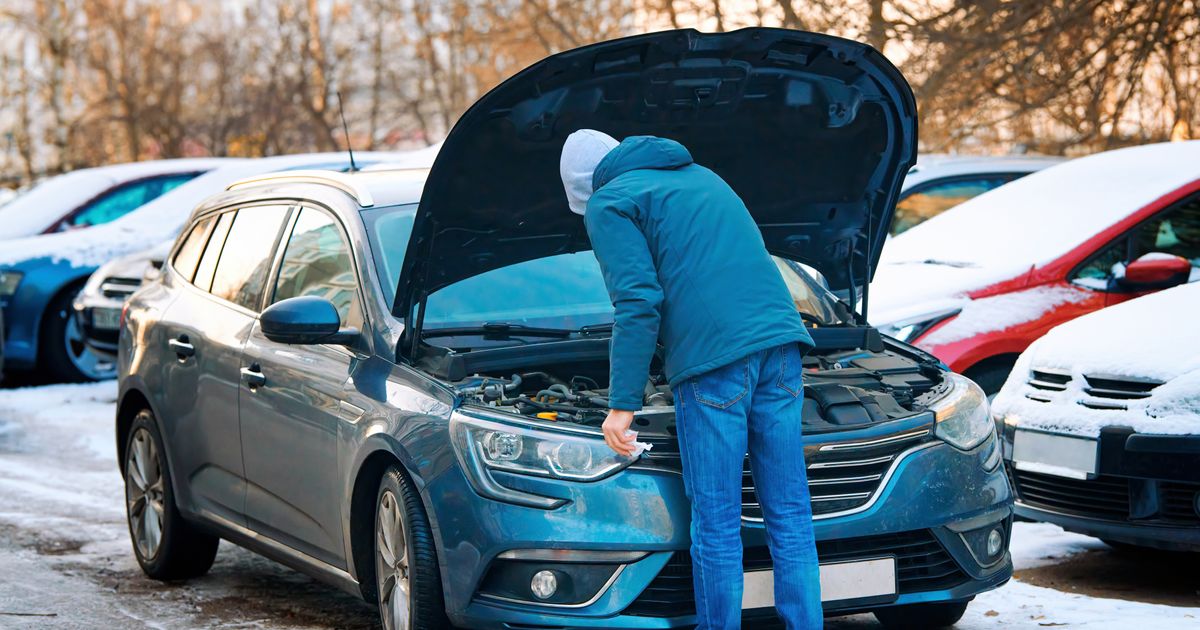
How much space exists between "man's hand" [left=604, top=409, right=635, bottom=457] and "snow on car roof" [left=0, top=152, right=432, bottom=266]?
29.3 ft

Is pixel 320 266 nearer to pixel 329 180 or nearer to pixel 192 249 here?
pixel 329 180

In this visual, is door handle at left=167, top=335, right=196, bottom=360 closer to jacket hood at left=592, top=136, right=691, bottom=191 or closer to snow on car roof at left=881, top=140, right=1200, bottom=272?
jacket hood at left=592, top=136, right=691, bottom=191

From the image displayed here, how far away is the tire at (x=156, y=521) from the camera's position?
246 inches

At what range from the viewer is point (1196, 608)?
5320 millimetres

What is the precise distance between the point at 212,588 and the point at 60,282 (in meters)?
7.14

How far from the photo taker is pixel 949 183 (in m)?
10.8

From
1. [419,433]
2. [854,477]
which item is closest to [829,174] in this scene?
[854,477]

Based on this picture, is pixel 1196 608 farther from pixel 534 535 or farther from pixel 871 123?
pixel 534 535

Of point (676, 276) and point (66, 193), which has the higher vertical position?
point (676, 276)

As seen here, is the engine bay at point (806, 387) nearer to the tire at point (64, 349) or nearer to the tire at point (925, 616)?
the tire at point (925, 616)

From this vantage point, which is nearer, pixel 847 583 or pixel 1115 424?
pixel 847 583

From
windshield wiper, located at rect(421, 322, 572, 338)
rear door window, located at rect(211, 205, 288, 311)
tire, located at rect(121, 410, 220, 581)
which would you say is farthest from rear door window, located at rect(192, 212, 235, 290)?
windshield wiper, located at rect(421, 322, 572, 338)

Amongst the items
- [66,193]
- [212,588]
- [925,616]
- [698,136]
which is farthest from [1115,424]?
[66,193]

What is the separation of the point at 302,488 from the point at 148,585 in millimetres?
1483
